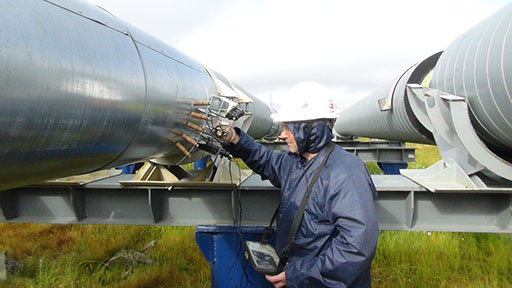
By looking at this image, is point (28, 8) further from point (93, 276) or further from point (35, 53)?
point (93, 276)

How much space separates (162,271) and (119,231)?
4.89 ft

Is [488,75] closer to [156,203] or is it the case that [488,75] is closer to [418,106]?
[418,106]

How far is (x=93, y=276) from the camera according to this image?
3838 millimetres

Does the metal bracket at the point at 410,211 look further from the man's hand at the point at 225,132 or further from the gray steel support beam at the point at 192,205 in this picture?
the man's hand at the point at 225,132

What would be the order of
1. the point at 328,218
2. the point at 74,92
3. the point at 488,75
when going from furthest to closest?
the point at 488,75
the point at 328,218
the point at 74,92

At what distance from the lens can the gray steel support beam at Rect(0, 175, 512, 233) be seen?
2.54 m

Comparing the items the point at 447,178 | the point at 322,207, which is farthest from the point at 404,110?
the point at 322,207

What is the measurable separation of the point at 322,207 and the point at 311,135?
39 centimetres

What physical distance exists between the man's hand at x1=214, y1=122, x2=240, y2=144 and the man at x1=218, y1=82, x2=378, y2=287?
41 centimetres

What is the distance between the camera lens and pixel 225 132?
226cm

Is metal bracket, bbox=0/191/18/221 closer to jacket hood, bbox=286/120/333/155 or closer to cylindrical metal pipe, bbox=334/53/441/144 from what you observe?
jacket hood, bbox=286/120/333/155

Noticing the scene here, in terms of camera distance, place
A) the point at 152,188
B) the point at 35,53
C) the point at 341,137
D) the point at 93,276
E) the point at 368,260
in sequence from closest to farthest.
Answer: the point at 35,53
the point at 368,260
the point at 152,188
the point at 93,276
the point at 341,137

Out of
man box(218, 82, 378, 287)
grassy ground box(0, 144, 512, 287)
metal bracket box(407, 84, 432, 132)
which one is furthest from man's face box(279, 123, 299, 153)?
grassy ground box(0, 144, 512, 287)

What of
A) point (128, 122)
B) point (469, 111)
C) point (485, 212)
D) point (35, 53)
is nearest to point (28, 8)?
point (35, 53)
